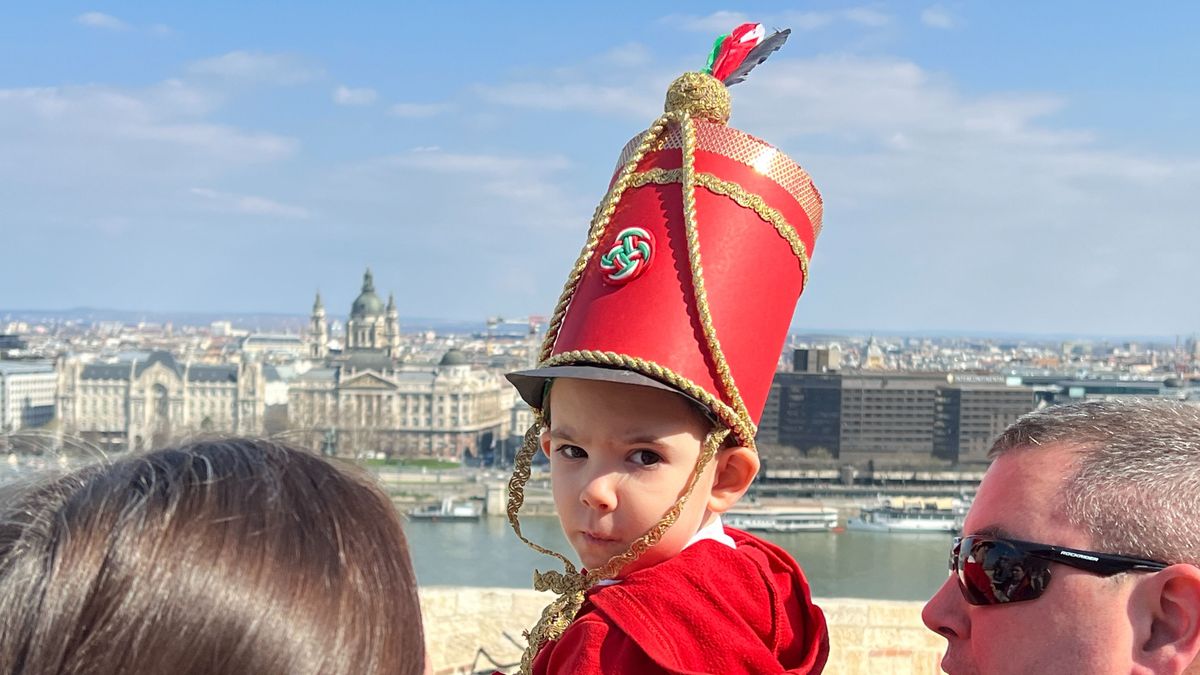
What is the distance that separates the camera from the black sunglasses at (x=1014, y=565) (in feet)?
2.43

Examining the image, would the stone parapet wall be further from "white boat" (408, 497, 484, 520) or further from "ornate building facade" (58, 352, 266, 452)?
"ornate building facade" (58, 352, 266, 452)

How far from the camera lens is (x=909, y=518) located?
1908cm

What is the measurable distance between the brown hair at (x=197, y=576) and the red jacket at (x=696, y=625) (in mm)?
299

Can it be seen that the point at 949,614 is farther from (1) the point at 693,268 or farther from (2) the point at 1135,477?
(1) the point at 693,268

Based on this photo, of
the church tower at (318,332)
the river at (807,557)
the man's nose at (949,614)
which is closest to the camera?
the man's nose at (949,614)

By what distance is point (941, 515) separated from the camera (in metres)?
20.2

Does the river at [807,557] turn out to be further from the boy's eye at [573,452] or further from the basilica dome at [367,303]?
the basilica dome at [367,303]

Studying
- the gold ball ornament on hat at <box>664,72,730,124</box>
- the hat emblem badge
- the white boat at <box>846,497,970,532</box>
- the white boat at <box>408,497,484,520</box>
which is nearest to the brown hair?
the hat emblem badge

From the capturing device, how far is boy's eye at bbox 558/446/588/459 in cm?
91

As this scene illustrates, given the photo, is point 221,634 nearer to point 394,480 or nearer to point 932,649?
point 932,649

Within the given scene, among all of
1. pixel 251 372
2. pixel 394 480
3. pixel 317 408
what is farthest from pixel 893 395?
pixel 251 372

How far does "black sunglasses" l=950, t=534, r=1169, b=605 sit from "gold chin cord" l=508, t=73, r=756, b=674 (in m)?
0.19

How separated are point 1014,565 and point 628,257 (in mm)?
344

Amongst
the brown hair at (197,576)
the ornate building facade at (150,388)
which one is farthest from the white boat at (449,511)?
the brown hair at (197,576)
